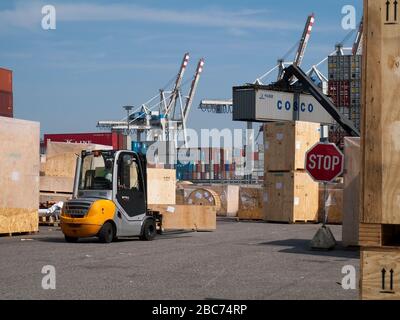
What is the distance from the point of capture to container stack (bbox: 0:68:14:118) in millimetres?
29969

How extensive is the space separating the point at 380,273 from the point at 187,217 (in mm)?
15756

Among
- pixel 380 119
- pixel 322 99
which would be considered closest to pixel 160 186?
pixel 322 99

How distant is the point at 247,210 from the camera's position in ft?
94.8

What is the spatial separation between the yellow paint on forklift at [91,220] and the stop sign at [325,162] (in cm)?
→ 485

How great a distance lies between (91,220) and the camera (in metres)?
16.7

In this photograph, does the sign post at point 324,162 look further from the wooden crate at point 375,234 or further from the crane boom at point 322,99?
the crane boom at point 322,99

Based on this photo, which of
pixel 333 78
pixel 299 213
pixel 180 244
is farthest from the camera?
pixel 333 78

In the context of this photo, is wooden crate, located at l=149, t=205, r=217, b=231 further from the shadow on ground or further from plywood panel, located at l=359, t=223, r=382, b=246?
plywood panel, located at l=359, t=223, r=382, b=246

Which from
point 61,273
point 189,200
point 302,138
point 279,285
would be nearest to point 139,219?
point 61,273

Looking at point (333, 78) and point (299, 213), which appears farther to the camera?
point (333, 78)

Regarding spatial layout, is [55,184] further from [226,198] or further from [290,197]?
[226,198]

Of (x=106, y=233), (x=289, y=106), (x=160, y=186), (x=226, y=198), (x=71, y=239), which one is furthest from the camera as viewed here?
(x=289, y=106)

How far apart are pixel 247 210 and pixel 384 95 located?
77.9ft
